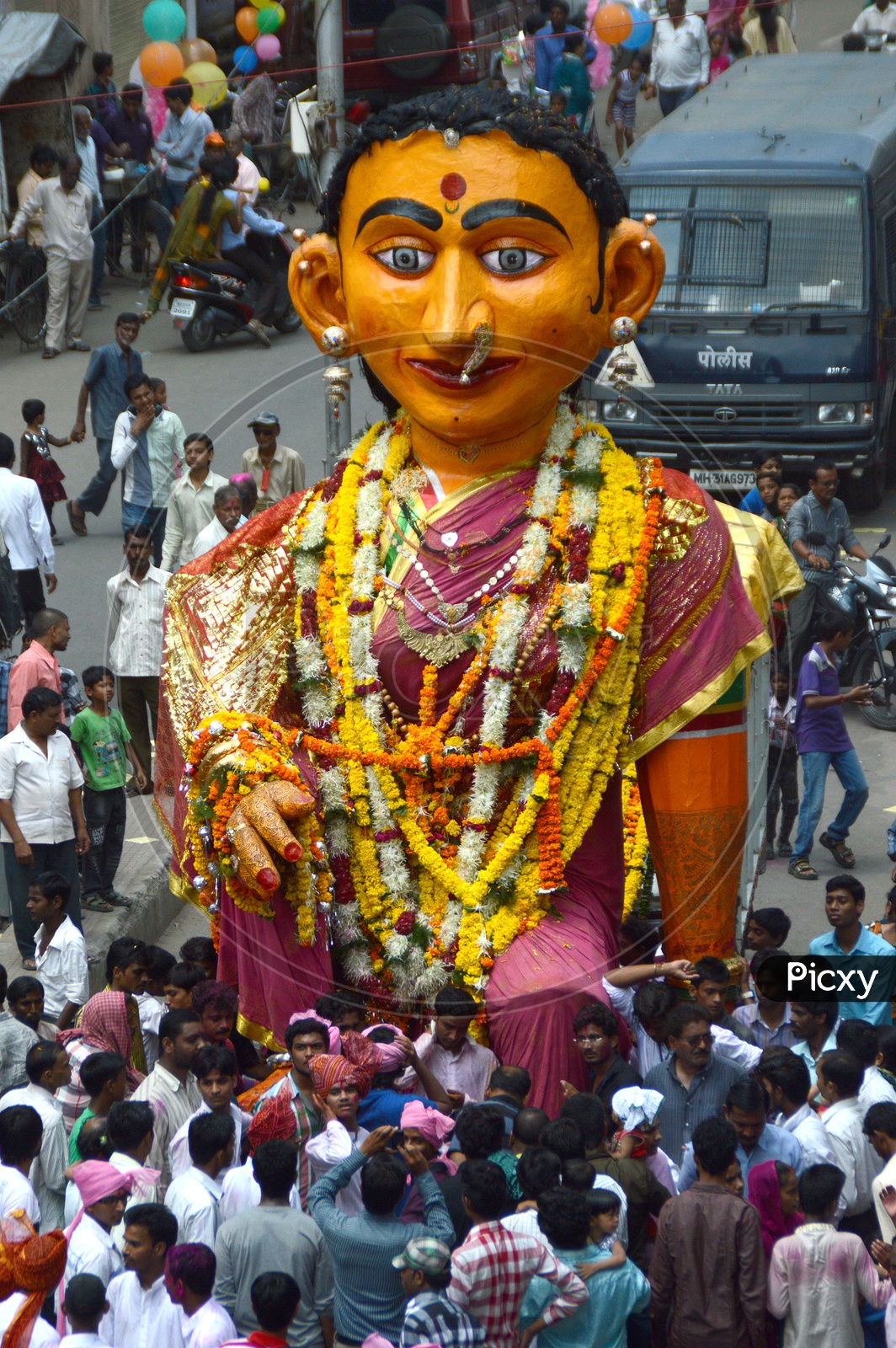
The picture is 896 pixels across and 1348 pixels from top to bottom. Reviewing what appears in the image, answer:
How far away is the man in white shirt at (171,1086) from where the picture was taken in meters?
5.08

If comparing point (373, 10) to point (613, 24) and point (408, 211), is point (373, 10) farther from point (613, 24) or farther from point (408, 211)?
point (408, 211)

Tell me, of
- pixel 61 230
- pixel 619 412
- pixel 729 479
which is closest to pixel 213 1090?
pixel 729 479

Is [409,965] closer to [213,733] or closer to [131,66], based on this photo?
[213,733]

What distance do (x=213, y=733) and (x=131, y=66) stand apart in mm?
14015

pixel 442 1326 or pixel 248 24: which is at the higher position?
pixel 248 24

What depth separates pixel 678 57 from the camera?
1697 centimetres

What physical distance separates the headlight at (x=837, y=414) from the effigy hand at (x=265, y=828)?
7580mm

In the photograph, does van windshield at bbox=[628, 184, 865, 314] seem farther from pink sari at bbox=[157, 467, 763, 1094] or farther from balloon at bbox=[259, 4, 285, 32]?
pink sari at bbox=[157, 467, 763, 1094]

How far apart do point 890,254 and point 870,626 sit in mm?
3719

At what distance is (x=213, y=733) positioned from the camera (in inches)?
198

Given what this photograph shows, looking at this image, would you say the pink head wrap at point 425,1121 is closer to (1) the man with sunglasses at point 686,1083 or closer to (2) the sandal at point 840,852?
(1) the man with sunglasses at point 686,1083

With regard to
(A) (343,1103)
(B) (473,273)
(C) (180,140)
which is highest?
(C) (180,140)

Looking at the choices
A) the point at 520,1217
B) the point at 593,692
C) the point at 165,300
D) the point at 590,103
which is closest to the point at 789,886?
the point at 593,692

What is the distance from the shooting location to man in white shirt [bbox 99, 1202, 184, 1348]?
4.18 metres
